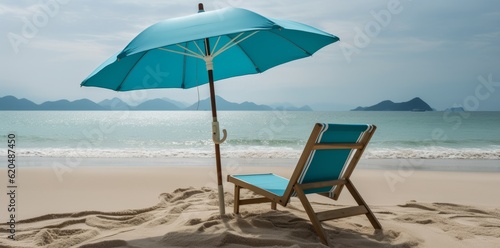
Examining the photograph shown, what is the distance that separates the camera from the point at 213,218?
13.2 feet

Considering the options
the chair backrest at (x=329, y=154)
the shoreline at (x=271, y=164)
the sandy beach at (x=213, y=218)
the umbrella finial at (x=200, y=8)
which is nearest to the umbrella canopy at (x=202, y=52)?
the umbrella finial at (x=200, y=8)

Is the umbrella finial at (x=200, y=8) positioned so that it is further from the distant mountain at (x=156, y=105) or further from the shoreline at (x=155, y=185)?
the distant mountain at (x=156, y=105)

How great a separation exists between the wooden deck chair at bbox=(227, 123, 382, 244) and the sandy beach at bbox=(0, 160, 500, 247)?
0.68 ft

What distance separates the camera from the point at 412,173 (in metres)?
8.41

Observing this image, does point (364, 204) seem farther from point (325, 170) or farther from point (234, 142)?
point (234, 142)

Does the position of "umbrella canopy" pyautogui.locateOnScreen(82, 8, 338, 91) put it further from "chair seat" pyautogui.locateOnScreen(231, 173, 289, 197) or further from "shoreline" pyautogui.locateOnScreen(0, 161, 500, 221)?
"shoreline" pyautogui.locateOnScreen(0, 161, 500, 221)

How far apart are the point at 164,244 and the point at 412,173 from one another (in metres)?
6.40

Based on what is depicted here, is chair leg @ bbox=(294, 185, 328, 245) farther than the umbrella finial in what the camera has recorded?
No

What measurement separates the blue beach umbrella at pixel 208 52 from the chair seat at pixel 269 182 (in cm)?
32

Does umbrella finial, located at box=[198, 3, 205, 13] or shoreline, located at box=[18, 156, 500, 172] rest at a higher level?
umbrella finial, located at box=[198, 3, 205, 13]

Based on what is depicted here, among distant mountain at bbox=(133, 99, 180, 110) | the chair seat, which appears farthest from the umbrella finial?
distant mountain at bbox=(133, 99, 180, 110)

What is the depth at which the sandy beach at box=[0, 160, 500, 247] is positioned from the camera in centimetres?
342

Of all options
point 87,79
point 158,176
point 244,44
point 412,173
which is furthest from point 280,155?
point 87,79

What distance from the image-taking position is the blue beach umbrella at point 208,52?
331 cm
